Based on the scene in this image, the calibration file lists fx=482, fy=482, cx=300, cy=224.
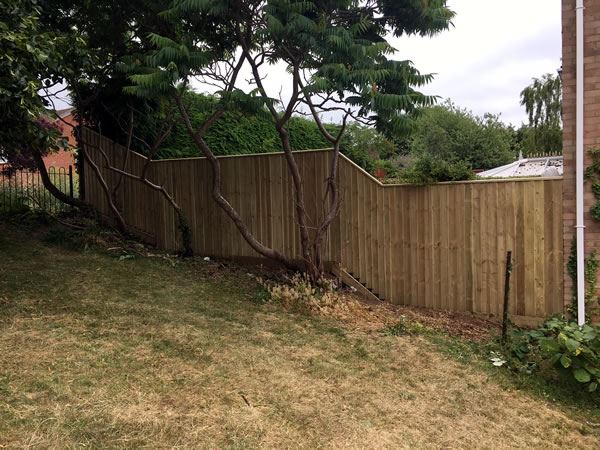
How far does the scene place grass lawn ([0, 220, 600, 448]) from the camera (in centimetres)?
319

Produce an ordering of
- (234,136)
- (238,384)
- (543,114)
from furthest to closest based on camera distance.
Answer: (543,114), (234,136), (238,384)

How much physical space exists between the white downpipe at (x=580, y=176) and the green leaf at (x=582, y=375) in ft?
3.39

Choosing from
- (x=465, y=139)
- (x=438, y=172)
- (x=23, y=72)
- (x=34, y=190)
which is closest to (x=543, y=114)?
(x=465, y=139)

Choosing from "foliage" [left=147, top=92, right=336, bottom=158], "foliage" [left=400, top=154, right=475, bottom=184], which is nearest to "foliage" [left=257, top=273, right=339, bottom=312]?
Answer: "foliage" [left=400, top=154, right=475, bottom=184]

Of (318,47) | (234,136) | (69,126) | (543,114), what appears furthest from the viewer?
(543,114)

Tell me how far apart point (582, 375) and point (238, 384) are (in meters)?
2.79

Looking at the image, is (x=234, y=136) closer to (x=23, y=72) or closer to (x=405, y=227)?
(x=405, y=227)

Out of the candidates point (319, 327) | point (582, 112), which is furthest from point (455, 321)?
point (582, 112)

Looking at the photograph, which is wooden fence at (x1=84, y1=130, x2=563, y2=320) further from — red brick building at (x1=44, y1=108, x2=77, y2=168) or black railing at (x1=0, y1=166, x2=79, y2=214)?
black railing at (x1=0, y1=166, x2=79, y2=214)

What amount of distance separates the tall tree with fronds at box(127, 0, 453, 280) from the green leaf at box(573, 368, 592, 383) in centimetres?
335

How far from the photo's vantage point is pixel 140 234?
9453mm

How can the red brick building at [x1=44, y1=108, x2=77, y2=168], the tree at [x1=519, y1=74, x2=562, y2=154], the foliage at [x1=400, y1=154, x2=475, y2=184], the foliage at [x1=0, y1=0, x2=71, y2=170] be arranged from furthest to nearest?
the tree at [x1=519, y1=74, x2=562, y2=154]
the red brick building at [x1=44, y1=108, x2=77, y2=168]
the foliage at [x1=400, y1=154, x2=475, y2=184]
the foliage at [x1=0, y1=0, x2=71, y2=170]

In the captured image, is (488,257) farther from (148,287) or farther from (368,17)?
(148,287)

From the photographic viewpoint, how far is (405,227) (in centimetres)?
684
